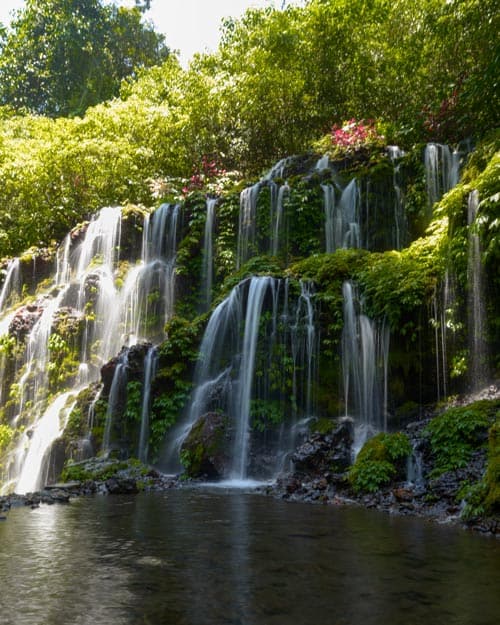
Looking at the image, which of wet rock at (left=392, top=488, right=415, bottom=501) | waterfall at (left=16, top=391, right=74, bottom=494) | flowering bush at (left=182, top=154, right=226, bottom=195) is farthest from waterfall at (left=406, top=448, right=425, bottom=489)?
flowering bush at (left=182, top=154, right=226, bottom=195)

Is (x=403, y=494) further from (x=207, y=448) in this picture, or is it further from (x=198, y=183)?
(x=198, y=183)

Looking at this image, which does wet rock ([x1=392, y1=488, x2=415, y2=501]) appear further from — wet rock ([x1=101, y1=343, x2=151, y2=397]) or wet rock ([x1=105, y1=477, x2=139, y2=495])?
wet rock ([x1=101, y1=343, x2=151, y2=397])

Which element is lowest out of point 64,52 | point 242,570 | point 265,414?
point 242,570

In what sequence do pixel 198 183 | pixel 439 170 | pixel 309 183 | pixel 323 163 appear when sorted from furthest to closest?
pixel 198 183 → pixel 323 163 → pixel 309 183 → pixel 439 170

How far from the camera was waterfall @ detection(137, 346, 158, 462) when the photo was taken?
46.8 ft

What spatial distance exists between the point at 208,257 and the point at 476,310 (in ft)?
35.3

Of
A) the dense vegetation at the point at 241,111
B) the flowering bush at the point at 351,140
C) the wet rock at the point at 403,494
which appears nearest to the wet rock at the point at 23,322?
the dense vegetation at the point at 241,111

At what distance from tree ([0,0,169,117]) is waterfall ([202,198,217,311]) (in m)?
27.7

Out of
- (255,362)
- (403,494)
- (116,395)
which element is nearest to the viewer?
(403,494)

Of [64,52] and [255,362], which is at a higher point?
[64,52]

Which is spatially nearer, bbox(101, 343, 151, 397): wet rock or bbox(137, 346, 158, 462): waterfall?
bbox(137, 346, 158, 462): waterfall

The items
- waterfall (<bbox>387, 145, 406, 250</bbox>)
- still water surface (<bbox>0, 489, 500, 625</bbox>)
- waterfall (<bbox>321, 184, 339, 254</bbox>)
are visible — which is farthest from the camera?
waterfall (<bbox>321, 184, 339, 254</bbox>)

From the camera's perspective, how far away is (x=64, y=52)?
44.6 m

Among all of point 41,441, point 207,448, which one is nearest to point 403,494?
point 207,448
